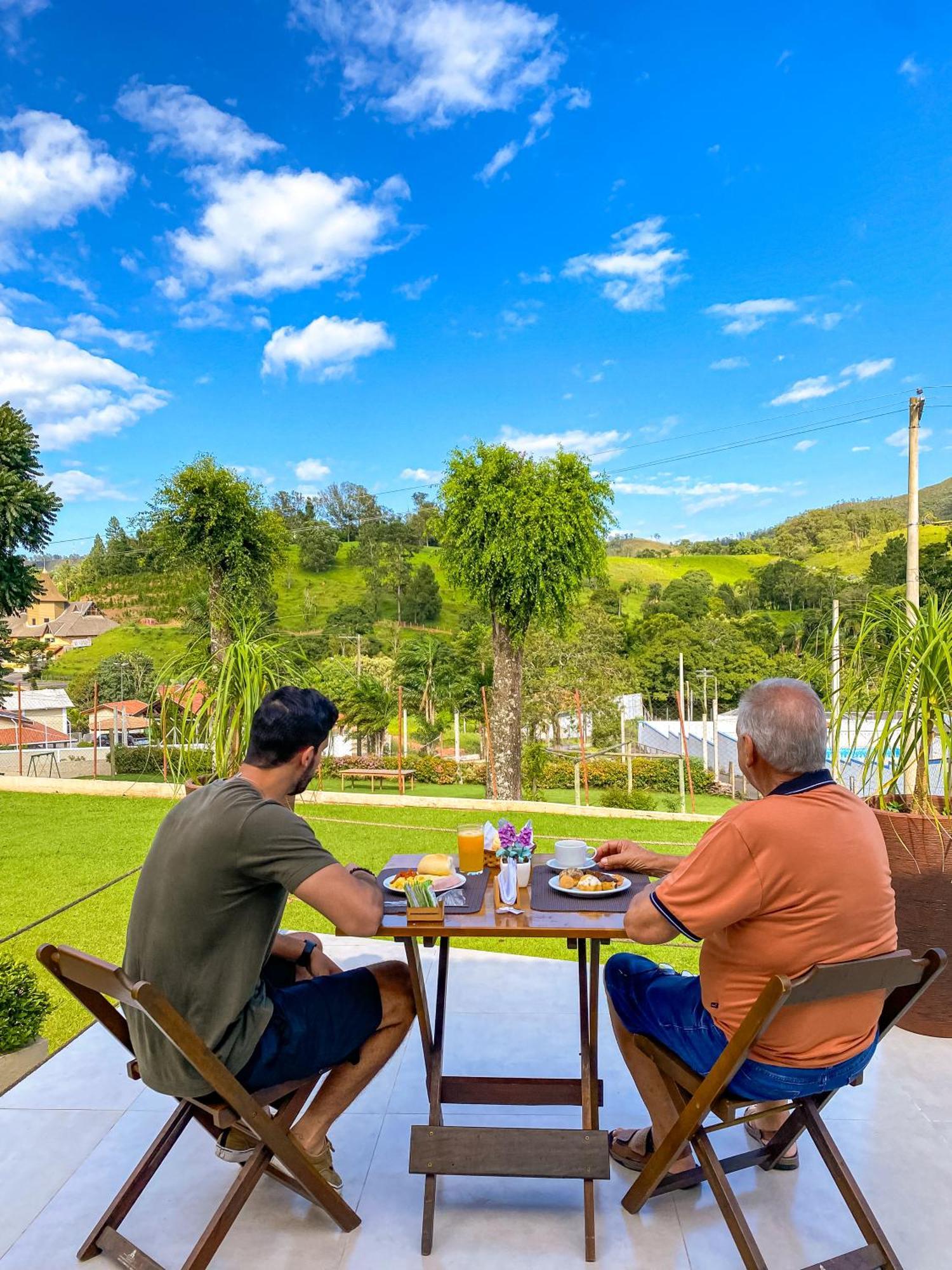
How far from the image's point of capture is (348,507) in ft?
229

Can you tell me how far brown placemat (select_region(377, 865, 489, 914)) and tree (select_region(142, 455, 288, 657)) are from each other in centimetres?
935

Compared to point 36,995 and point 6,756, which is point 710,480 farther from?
point 36,995

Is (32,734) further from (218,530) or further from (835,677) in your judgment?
(835,677)

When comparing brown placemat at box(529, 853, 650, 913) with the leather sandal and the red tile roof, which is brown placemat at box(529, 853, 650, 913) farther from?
the red tile roof

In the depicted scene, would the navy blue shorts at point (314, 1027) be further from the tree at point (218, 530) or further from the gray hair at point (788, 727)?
the tree at point (218, 530)

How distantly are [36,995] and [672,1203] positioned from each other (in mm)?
2278

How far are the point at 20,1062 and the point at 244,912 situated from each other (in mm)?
1701

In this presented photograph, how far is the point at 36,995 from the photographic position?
10.1 feet

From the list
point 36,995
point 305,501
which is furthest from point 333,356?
point 36,995

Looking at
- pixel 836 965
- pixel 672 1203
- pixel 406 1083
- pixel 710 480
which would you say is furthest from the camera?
pixel 710 480

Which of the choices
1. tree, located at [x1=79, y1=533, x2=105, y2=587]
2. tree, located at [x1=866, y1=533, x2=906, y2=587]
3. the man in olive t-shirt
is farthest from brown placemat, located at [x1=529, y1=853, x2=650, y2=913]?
tree, located at [x1=866, y1=533, x2=906, y2=587]

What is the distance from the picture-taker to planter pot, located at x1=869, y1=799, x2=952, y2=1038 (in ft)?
10.3

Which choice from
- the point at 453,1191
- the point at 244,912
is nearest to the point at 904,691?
the point at 453,1191

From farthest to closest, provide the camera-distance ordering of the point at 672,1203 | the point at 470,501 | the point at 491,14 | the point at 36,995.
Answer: the point at 491,14, the point at 470,501, the point at 36,995, the point at 672,1203
